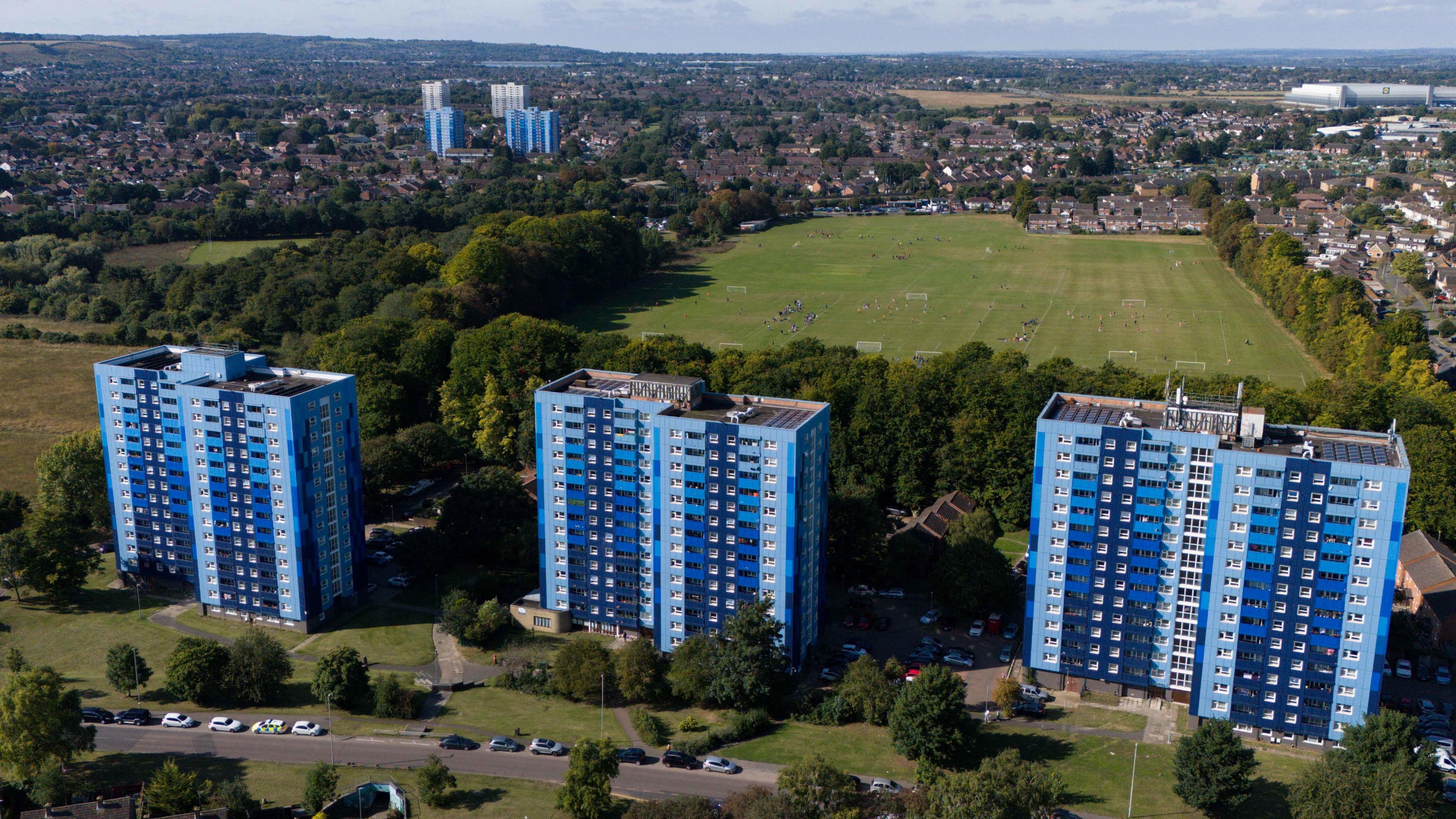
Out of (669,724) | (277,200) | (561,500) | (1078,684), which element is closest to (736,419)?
(561,500)

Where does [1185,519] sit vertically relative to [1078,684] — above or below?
above

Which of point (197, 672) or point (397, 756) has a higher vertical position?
point (197, 672)

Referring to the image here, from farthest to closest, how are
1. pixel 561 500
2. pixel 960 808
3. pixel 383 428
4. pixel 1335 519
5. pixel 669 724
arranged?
pixel 383 428 → pixel 561 500 → pixel 669 724 → pixel 1335 519 → pixel 960 808

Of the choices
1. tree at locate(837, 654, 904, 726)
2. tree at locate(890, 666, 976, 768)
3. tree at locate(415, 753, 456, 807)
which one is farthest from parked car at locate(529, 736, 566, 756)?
tree at locate(890, 666, 976, 768)

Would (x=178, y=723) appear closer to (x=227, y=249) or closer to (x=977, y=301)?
(x=977, y=301)

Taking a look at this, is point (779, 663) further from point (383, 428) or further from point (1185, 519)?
point (383, 428)

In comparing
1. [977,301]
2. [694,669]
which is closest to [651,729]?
[694,669]

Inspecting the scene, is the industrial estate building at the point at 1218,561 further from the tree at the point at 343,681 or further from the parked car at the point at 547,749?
the tree at the point at 343,681
